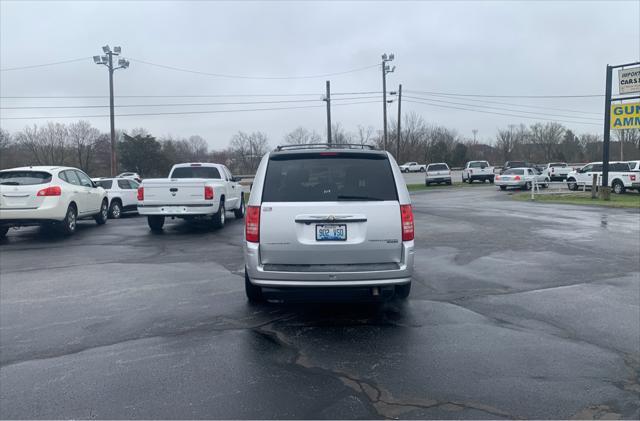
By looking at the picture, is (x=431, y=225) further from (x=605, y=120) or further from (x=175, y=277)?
(x=605, y=120)

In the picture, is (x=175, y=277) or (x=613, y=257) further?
(x=613, y=257)

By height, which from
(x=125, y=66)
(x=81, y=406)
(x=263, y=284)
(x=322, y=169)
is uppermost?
(x=125, y=66)

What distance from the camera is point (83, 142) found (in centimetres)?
6688

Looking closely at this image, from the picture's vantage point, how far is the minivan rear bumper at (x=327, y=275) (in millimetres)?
5188

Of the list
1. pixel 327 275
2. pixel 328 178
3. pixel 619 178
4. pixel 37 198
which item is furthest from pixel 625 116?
pixel 37 198

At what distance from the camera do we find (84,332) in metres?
5.27

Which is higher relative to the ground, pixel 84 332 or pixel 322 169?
pixel 322 169

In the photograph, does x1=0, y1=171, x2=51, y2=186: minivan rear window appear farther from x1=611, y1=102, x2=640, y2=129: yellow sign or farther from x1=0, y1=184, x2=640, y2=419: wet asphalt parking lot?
x1=611, y1=102, x2=640, y2=129: yellow sign

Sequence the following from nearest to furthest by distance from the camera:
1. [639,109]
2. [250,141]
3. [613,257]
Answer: [613,257]
[639,109]
[250,141]

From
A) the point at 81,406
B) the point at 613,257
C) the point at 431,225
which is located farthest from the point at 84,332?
the point at 431,225

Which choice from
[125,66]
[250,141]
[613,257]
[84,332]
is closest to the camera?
[84,332]

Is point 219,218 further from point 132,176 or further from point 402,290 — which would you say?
point 132,176

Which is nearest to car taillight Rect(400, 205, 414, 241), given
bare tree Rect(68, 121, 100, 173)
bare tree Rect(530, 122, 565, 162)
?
bare tree Rect(68, 121, 100, 173)

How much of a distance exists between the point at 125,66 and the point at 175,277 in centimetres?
2917
